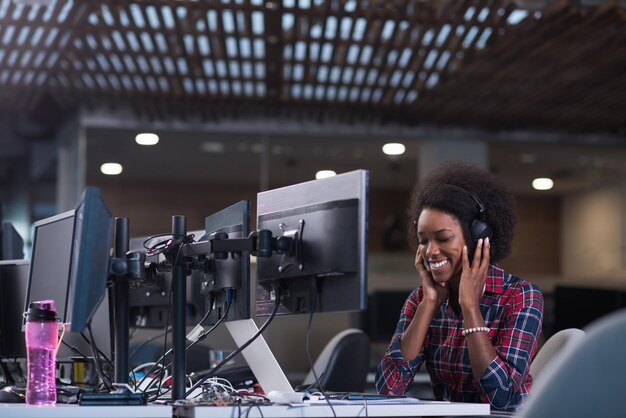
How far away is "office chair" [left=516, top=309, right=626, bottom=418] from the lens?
141 centimetres

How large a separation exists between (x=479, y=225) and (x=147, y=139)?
7080 millimetres

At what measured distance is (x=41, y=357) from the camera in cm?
249

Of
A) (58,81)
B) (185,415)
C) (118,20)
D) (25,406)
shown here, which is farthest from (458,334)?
(58,81)

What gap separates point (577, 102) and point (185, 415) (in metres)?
7.63

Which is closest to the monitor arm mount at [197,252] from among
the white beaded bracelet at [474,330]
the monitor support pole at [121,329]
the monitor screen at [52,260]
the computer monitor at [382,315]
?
the monitor support pole at [121,329]

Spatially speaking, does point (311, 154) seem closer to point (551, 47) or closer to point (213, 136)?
point (213, 136)

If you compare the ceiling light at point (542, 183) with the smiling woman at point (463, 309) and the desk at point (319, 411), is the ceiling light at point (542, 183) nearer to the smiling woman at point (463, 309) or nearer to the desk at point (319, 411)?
the smiling woman at point (463, 309)

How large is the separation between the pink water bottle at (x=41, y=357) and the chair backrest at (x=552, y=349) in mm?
1621

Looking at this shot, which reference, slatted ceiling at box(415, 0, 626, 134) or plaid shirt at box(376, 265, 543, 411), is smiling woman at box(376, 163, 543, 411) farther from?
slatted ceiling at box(415, 0, 626, 134)

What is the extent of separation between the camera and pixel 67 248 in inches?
107

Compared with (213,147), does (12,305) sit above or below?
below

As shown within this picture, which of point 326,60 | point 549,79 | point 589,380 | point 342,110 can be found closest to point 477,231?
point 589,380

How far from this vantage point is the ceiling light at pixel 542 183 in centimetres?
1049

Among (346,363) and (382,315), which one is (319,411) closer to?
(346,363)
